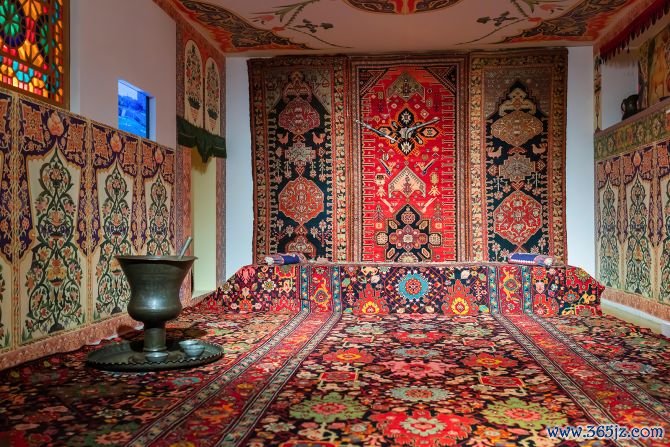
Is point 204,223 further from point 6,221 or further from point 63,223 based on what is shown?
point 6,221

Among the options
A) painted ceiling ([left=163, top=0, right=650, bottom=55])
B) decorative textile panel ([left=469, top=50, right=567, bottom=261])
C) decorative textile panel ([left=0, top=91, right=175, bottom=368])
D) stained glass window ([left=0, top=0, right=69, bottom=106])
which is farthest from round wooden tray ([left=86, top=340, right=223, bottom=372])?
decorative textile panel ([left=469, top=50, right=567, bottom=261])

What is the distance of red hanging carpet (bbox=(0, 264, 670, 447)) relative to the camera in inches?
105

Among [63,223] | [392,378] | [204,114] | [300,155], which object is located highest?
[204,114]

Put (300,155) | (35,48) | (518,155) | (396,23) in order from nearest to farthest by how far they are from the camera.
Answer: (35,48)
(396,23)
(518,155)
(300,155)

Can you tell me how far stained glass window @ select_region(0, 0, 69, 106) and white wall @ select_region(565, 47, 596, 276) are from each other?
20.0ft

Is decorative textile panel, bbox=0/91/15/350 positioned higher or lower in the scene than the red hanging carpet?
higher

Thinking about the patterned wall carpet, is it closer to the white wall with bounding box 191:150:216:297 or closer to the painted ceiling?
the painted ceiling

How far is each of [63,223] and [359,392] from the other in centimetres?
246

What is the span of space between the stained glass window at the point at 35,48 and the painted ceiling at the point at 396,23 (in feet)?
7.21

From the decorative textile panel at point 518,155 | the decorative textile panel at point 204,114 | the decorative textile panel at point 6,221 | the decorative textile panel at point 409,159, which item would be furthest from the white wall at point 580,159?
the decorative textile panel at point 6,221

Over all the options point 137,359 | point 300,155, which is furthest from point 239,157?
point 137,359

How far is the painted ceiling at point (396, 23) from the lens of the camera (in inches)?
257

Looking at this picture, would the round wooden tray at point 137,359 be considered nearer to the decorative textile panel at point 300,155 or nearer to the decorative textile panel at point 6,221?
the decorative textile panel at point 6,221

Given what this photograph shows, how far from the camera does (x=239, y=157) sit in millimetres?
8547
